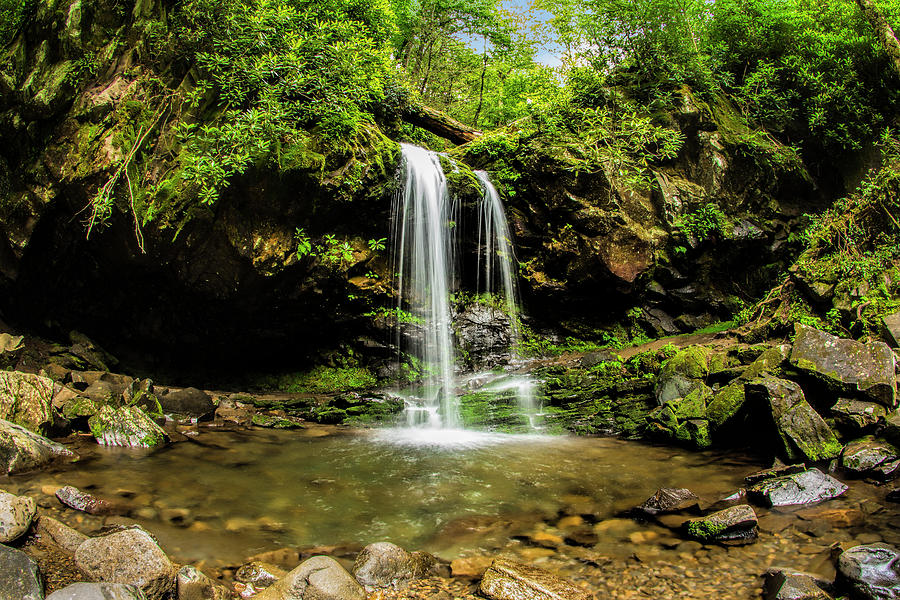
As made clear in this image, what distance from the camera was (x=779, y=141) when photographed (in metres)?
12.0

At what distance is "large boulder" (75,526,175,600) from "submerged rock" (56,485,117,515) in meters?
1.03

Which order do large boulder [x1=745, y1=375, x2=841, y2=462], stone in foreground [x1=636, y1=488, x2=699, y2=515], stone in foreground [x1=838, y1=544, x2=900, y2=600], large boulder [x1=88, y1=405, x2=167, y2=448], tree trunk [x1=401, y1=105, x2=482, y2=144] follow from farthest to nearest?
tree trunk [x1=401, y1=105, x2=482, y2=144] < large boulder [x1=88, y1=405, x2=167, y2=448] < large boulder [x1=745, y1=375, x2=841, y2=462] < stone in foreground [x1=636, y1=488, x2=699, y2=515] < stone in foreground [x1=838, y1=544, x2=900, y2=600]

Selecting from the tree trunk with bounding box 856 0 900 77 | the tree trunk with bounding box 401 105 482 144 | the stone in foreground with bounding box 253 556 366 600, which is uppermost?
the tree trunk with bounding box 856 0 900 77

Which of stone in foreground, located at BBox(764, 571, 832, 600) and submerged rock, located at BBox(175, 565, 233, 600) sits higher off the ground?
stone in foreground, located at BBox(764, 571, 832, 600)

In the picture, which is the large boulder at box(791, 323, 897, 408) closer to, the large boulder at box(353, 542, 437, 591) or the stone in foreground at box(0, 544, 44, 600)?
the large boulder at box(353, 542, 437, 591)

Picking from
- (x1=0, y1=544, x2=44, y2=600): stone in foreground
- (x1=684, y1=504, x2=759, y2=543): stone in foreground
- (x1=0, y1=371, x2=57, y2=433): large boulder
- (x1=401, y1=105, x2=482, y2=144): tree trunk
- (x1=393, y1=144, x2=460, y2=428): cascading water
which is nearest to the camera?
(x1=0, y1=544, x2=44, y2=600): stone in foreground

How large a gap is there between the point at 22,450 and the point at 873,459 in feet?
25.9

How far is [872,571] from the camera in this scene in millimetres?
2588

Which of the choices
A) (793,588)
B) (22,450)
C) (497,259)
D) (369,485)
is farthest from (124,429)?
(497,259)

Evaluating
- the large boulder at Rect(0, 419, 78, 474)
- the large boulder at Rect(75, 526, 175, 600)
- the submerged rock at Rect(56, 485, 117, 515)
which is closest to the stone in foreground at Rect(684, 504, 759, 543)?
the large boulder at Rect(75, 526, 175, 600)

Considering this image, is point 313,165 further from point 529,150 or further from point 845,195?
point 845,195

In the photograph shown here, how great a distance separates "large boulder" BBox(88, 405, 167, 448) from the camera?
19.3 ft

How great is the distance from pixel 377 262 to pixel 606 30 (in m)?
8.21

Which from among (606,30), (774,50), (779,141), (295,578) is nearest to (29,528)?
(295,578)
